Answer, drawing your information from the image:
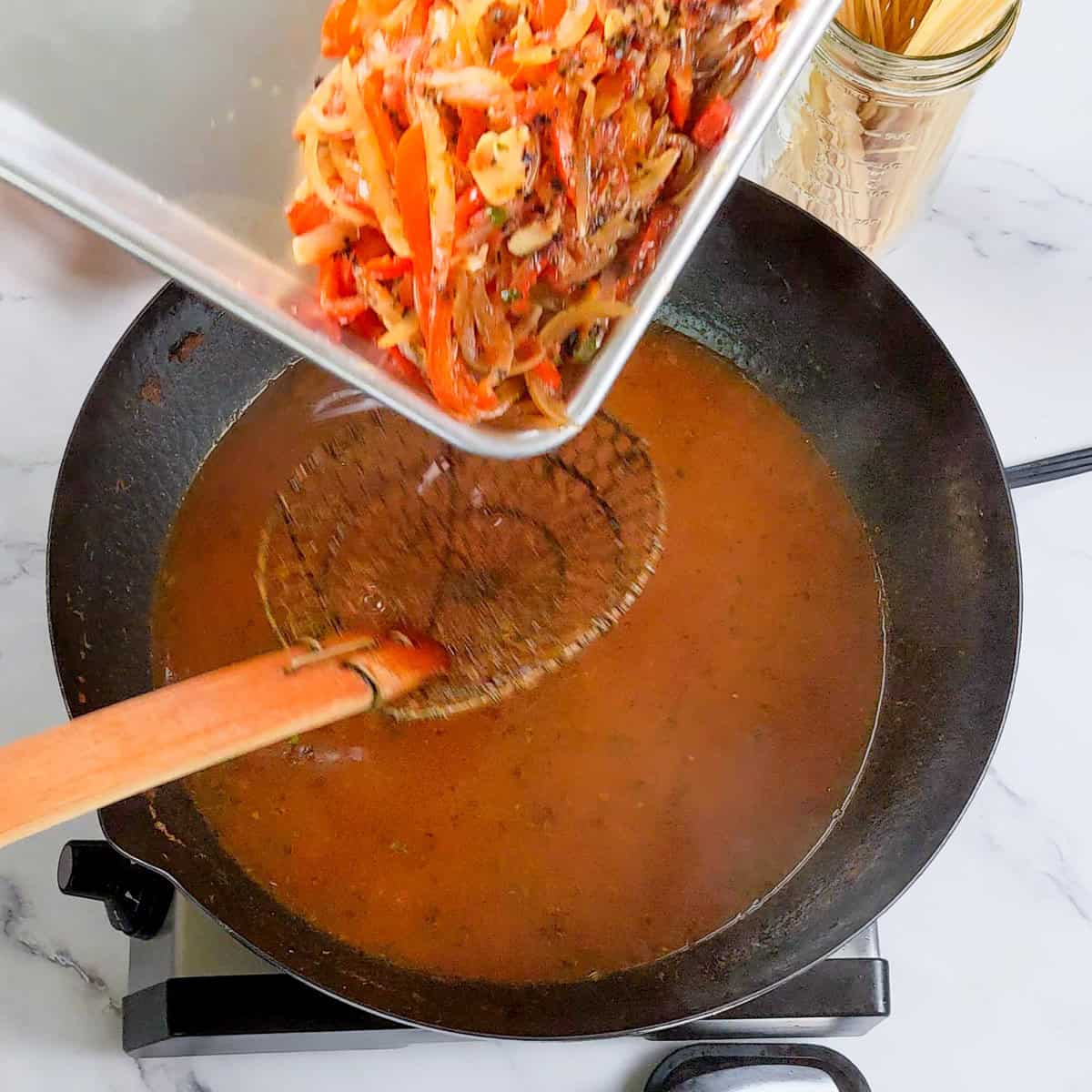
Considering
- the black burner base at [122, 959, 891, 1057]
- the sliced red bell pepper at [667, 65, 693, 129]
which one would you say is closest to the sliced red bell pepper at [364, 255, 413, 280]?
the sliced red bell pepper at [667, 65, 693, 129]

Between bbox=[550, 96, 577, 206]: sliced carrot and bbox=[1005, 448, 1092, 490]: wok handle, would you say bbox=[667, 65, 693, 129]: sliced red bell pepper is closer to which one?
bbox=[550, 96, 577, 206]: sliced carrot

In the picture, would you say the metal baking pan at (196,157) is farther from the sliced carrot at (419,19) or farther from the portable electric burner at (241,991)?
the portable electric burner at (241,991)

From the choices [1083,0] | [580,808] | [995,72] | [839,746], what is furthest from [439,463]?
[1083,0]

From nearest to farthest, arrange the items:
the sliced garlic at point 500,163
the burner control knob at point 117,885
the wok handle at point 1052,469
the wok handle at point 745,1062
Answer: the sliced garlic at point 500,163
the burner control knob at point 117,885
the wok handle at point 745,1062
the wok handle at point 1052,469

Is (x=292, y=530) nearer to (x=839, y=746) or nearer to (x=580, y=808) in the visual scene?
(x=580, y=808)

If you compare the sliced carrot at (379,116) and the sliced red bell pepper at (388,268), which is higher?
the sliced carrot at (379,116)

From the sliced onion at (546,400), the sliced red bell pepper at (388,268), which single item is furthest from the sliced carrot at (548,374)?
the sliced red bell pepper at (388,268)

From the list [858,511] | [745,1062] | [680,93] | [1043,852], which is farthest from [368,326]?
[1043,852]
